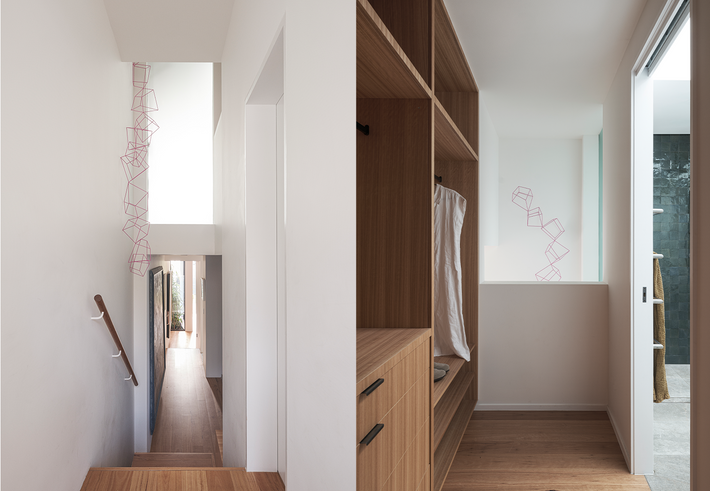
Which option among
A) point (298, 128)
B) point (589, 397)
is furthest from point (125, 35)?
point (589, 397)

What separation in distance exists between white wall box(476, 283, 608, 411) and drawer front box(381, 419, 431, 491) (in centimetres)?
215

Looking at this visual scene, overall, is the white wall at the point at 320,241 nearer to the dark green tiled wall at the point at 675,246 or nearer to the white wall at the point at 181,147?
the dark green tiled wall at the point at 675,246

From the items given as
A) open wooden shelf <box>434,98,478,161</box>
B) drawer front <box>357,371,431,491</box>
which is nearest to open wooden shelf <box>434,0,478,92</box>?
open wooden shelf <box>434,98,478,161</box>

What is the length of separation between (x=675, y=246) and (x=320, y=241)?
500 centimetres

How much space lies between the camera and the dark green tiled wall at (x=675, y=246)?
505 centimetres

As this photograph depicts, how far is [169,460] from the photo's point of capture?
4605mm

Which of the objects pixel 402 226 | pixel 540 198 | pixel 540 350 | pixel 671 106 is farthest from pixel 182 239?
pixel 671 106

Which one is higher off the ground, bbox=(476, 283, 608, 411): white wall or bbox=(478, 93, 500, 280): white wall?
bbox=(478, 93, 500, 280): white wall

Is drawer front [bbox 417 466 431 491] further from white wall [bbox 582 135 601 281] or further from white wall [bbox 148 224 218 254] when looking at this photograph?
white wall [bbox 582 135 601 281]

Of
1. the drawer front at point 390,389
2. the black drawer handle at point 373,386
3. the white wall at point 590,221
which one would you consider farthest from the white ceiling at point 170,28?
the white wall at point 590,221

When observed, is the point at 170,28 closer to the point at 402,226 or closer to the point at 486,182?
the point at 402,226

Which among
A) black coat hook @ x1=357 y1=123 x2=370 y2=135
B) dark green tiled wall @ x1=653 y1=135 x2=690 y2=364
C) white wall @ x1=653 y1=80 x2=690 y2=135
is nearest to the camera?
black coat hook @ x1=357 y1=123 x2=370 y2=135

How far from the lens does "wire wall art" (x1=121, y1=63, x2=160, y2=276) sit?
162 inches

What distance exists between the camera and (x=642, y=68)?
2742 mm
